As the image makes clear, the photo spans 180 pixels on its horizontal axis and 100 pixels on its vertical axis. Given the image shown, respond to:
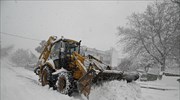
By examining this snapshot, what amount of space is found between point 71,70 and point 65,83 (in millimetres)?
831

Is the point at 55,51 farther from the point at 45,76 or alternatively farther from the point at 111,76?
the point at 111,76

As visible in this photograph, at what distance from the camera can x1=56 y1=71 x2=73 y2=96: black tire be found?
25.2ft

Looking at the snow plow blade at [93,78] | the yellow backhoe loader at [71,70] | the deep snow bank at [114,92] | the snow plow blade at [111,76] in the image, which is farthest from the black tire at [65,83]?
the snow plow blade at [111,76]

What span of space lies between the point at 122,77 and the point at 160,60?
2049 cm

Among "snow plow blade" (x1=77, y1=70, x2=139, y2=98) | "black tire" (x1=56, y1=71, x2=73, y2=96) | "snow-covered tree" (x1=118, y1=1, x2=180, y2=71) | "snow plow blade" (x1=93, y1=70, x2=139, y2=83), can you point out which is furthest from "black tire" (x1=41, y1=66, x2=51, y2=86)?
"snow-covered tree" (x1=118, y1=1, x2=180, y2=71)

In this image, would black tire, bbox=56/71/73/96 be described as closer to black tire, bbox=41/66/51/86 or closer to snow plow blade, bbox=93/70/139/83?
snow plow blade, bbox=93/70/139/83

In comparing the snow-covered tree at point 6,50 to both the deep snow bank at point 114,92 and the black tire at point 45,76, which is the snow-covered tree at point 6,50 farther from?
the deep snow bank at point 114,92

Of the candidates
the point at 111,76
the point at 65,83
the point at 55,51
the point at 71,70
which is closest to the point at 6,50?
the point at 55,51

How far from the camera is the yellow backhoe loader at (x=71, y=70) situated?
7.25m

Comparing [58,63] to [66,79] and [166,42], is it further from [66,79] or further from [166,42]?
[166,42]

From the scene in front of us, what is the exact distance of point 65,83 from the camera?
8078 millimetres

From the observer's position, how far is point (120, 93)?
678cm

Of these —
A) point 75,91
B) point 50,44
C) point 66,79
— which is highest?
point 50,44

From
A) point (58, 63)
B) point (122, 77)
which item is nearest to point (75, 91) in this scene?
point (58, 63)
